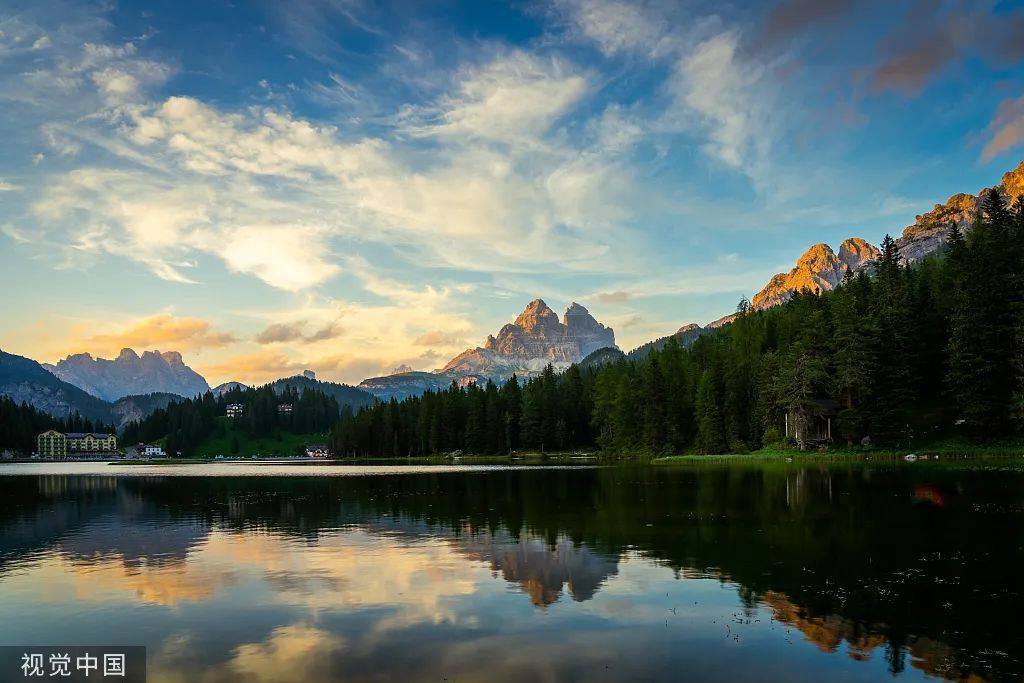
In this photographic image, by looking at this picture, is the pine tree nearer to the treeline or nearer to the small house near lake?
the treeline

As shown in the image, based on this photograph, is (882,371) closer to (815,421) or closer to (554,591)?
(815,421)

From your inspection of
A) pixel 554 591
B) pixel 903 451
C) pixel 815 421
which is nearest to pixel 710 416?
pixel 815 421

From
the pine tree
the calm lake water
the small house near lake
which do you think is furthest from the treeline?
the calm lake water

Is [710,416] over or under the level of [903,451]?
over

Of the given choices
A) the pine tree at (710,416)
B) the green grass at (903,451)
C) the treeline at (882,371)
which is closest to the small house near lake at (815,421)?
the treeline at (882,371)

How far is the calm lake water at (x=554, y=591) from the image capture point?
57.1ft

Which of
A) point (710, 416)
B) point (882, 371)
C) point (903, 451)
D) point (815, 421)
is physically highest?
point (882, 371)

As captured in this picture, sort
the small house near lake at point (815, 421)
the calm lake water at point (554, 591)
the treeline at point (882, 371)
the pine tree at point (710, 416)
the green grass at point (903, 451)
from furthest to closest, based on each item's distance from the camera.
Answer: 1. the pine tree at point (710, 416)
2. the small house near lake at point (815, 421)
3. the treeline at point (882, 371)
4. the green grass at point (903, 451)
5. the calm lake water at point (554, 591)

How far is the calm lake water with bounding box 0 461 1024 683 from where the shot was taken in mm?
17406

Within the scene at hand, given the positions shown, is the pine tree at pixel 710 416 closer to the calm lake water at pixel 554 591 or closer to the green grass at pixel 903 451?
the green grass at pixel 903 451

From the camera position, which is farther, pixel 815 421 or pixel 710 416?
pixel 710 416

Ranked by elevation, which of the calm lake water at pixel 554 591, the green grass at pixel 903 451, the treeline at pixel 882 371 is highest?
the treeline at pixel 882 371

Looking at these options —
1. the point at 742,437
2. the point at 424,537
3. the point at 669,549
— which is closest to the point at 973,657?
the point at 669,549

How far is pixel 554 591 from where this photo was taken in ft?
82.7
